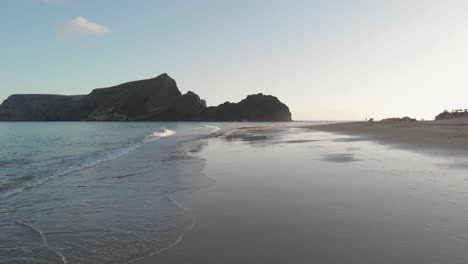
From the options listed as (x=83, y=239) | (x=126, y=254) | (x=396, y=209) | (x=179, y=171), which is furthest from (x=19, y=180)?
(x=396, y=209)

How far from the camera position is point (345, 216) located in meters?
6.39

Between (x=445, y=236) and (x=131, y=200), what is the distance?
688cm

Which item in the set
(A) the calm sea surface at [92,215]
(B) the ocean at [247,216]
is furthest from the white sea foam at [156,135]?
(B) the ocean at [247,216]

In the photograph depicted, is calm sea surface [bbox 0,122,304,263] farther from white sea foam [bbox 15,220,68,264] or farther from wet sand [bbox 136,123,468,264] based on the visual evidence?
wet sand [bbox 136,123,468,264]

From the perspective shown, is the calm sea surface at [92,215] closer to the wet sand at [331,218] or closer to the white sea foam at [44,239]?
the white sea foam at [44,239]

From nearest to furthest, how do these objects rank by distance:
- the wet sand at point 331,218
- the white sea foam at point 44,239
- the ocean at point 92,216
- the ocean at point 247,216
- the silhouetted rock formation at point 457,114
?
the wet sand at point 331,218, the ocean at point 247,216, the white sea foam at point 44,239, the ocean at point 92,216, the silhouetted rock formation at point 457,114

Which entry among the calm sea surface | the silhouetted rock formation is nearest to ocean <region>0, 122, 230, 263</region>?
the calm sea surface

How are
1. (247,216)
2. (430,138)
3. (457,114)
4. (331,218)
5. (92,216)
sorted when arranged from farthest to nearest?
(457,114)
(430,138)
(92,216)
(247,216)
(331,218)

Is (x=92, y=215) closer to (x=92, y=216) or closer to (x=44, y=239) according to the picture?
(x=92, y=216)

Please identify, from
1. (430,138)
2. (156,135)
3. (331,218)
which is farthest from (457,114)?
(331,218)

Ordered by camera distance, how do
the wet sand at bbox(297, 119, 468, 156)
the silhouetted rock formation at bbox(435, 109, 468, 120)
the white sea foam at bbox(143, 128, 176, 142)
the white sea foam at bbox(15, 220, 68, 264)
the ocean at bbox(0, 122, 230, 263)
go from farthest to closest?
the silhouetted rock formation at bbox(435, 109, 468, 120), the white sea foam at bbox(143, 128, 176, 142), the wet sand at bbox(297, 119, 468, 156), the ocean at bbox(0, 122, 230, 263), the white sea foam at bbox(15, 220, 68, 264)

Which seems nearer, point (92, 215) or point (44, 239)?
point (44, 239)

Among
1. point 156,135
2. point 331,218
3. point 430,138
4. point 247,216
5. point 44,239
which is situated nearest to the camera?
point 44,239

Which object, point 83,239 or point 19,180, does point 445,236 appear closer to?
point 83,239
